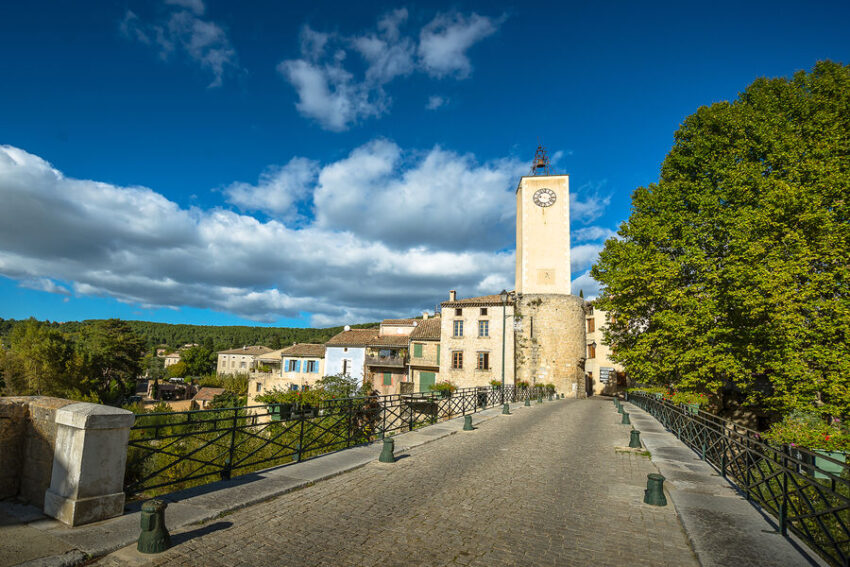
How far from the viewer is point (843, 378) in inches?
446

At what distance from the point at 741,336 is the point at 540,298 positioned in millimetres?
25688

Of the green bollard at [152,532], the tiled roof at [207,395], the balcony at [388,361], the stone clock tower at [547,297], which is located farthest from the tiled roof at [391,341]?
the green bollard at [152,532]

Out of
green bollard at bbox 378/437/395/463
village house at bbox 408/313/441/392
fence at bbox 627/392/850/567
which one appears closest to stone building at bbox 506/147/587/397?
village house at bbox 408/313/441/392

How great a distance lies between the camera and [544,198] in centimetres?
4119

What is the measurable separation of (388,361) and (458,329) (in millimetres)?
7414

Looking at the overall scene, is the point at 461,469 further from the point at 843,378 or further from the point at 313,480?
the point at 843,378

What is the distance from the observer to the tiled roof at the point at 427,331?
39719 millimetres

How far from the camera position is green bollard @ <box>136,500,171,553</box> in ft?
15.2

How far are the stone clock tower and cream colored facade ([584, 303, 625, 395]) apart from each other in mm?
3937

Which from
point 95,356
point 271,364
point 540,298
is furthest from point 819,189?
point 95,356

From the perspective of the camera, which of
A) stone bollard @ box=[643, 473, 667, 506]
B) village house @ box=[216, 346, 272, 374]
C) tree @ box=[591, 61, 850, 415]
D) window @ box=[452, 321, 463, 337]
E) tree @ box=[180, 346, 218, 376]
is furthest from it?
tree @ box=[180, 346, 218, 376]

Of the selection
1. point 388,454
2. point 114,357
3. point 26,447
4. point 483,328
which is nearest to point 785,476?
point 388,454

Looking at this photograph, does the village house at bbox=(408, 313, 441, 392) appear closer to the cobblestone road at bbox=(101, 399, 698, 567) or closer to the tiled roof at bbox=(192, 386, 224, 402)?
the cobblestone road at bbox=(101, 399, 698, 567)

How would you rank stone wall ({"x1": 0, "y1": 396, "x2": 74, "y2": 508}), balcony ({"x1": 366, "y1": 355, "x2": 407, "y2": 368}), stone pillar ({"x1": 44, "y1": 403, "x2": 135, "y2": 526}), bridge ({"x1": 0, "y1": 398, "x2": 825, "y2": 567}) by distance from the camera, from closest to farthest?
bridge ({"x1": 0, "y1": 398, "x2": 825, "y2": 567}), stone pillar ({"x1": 44, "y1": 403, "x2": 135, "y2": 526}), stone wall ({"x1": 0, "y1": 396, "x2": 74, "y2": 508}), balcony ({"x1": 366, "y1": 355, "x2": 407, "y2": 368})
